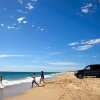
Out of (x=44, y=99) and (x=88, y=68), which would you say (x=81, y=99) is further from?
(x=88, y=68)

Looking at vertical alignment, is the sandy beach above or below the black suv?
below

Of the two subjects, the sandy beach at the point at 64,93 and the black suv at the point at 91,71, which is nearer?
the sandy beach at the point at 64,93

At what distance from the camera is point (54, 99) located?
56.7ft

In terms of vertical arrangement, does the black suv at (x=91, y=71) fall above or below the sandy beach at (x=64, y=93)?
above

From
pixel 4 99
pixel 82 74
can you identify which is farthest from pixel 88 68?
pixel 4 99

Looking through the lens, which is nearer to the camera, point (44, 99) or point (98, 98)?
point (98, 98)

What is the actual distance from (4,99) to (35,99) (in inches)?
104

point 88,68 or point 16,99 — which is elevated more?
point 88,68

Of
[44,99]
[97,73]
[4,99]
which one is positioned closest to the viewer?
[44,99]

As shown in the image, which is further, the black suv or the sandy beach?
the black suv

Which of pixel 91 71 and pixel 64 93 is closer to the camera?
pixel 64 93

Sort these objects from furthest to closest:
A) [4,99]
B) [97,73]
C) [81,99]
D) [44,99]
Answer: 1. [97,73]
2. [4,99]
3. [44,99]
4. [81,99]

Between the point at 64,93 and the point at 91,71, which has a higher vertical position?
the point at 91,71

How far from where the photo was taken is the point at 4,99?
1900cm
